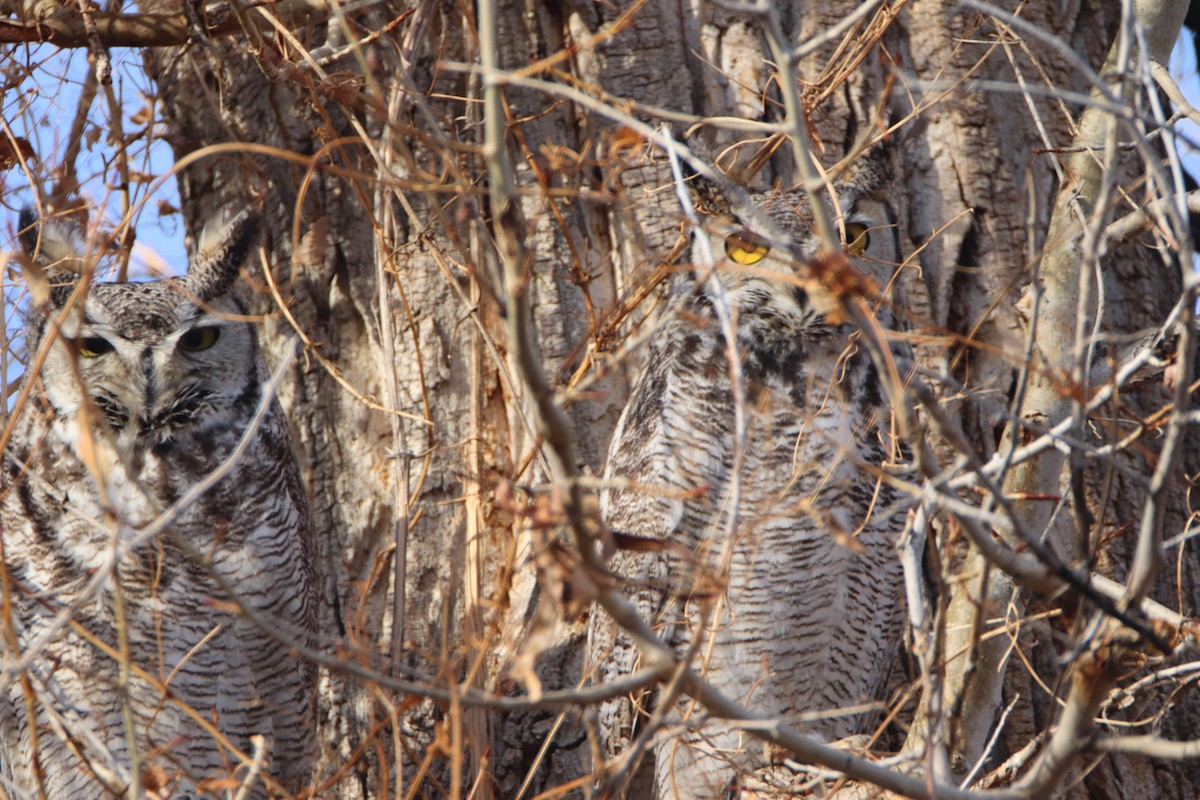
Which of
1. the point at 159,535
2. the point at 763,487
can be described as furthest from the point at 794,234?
the point at 159,535

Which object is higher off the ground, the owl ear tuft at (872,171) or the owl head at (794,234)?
the owl ear tuft at (872,171)

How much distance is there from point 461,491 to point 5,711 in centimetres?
90

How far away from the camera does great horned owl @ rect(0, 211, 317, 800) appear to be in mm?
2109

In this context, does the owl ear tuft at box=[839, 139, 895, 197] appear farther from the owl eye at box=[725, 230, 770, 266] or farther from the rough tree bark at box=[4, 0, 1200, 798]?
the owl eye at box=[725, 230, 770, 266]

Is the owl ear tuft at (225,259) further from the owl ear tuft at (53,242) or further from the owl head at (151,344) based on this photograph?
the owl ear tuft at (53,242)

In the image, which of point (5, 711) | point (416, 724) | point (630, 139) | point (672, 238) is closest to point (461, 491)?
point (416, 724)

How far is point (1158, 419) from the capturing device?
1.32 metres

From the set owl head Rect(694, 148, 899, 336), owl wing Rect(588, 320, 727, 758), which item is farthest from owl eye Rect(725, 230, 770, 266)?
owl wing Rect(588, 320, 727, 758)

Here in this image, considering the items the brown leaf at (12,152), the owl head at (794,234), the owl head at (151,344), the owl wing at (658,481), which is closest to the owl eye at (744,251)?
the owl head at (794,234)

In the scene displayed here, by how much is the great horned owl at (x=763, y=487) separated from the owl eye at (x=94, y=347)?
0.90 m

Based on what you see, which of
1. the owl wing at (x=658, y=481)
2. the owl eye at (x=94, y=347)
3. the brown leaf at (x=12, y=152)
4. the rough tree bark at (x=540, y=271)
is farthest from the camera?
the brown leaf at (x=12, y=152)

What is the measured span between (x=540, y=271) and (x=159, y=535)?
0.87 metres

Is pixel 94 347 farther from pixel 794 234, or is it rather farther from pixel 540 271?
pixel 794 234

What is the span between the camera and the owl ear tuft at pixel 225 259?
2.26 m
